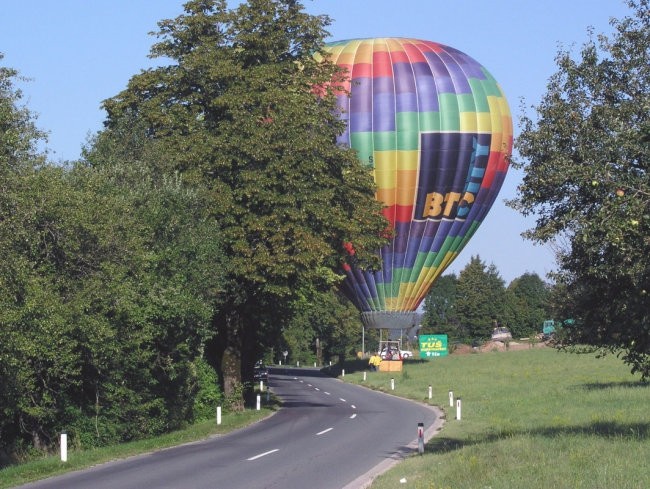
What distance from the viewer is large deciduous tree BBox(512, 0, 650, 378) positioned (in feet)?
50.1

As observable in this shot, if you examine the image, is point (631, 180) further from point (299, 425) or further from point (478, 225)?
point (478, 225)

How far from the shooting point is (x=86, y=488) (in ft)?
63.7

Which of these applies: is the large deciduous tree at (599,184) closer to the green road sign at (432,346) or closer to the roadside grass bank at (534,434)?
the roadside grass bank at (534,434)

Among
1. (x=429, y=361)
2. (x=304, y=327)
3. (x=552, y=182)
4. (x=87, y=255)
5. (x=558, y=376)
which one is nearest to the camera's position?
(x=552, y=182)

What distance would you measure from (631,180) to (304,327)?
119 metres

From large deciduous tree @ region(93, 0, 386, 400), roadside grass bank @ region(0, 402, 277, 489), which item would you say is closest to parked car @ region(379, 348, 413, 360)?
large deciduous tree @ region(93, 0, 386, 400)

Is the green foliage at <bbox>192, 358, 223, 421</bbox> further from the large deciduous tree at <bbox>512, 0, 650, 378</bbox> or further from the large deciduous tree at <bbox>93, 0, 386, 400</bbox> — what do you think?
the large deciduous tree at <bbox>512, 0, 650, 378</bbox>

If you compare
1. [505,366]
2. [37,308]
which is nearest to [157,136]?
[37,308]

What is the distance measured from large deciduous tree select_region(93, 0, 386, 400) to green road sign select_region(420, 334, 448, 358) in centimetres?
5752

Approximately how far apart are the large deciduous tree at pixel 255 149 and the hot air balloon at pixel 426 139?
1682 cm

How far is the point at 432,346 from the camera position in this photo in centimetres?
10406

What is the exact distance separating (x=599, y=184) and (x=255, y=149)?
78.4ft

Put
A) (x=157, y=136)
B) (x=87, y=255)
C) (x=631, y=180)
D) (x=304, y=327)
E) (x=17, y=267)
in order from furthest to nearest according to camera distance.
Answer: (x=304, y=327), (x=157, y=136), (x=87, y=255), (x=17, y=267), (x=631, y=180)

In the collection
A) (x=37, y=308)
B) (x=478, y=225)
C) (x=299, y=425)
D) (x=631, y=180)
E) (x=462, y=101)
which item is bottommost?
(x=299, y=425)
